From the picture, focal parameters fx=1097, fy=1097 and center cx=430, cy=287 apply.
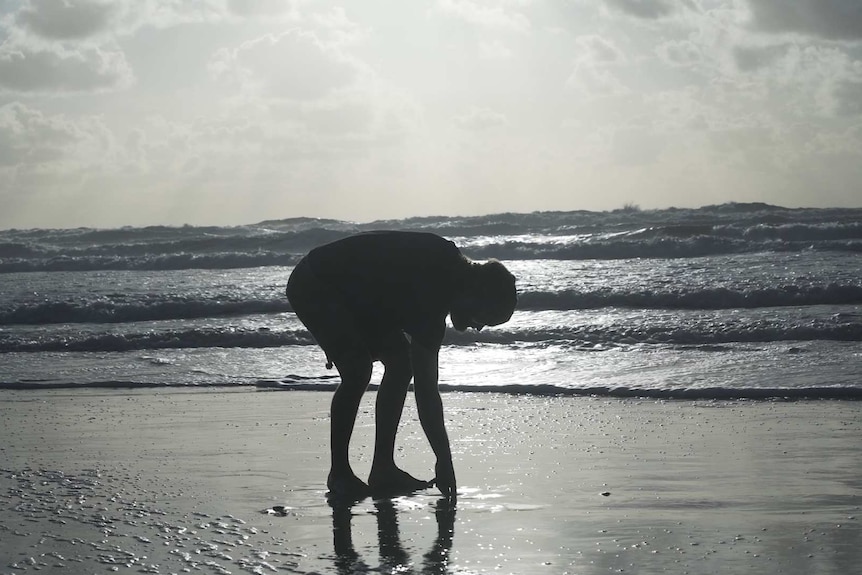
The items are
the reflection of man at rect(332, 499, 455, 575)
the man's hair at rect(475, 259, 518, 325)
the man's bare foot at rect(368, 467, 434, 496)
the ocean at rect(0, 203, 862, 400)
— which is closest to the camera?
the reflection of man at rect(332, 499, 455, 575)

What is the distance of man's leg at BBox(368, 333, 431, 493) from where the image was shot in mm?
5039

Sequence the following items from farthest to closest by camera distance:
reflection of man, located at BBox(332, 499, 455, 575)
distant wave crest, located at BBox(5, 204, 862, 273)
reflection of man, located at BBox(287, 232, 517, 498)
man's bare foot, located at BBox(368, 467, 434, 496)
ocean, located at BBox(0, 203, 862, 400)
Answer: distant wave crest, located at BBox(5, 204, 862, 273) < ocean, located at BBox(0, 203, 862, 400) < man's bare foot, located at BBox(368, 467, 434, 496) < reflection of man, located at BBox(287, 232, 517, 498) < reflection of man, located at BBox(332, 499, 455, 575)

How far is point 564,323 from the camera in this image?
40.6ft

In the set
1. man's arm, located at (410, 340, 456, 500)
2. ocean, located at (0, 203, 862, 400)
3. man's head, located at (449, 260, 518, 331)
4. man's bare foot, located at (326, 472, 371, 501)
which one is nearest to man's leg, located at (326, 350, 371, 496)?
man's bare foot, located at (326, 472, 371, 501)

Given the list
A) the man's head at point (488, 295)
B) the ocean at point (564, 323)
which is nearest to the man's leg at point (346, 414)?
the man's head at point (488, 295)

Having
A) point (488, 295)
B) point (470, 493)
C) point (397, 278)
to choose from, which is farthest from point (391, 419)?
point (488, 295)

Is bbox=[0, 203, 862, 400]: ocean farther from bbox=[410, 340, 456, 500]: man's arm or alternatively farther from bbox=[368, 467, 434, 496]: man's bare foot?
bbox=[410, 340, 456, 500]: man's arm

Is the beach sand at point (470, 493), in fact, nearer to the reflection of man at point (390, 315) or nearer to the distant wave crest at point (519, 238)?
the reflection of man at point (390, 315)

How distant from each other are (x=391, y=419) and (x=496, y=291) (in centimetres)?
93

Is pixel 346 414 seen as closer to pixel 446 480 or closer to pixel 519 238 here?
pixel 446 480

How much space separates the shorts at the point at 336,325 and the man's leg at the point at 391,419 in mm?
22

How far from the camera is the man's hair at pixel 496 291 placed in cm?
460

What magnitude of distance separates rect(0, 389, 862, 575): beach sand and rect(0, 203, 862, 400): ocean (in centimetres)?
141

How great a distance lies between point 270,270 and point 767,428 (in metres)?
18.7
